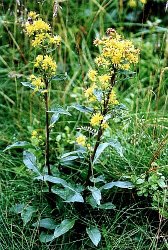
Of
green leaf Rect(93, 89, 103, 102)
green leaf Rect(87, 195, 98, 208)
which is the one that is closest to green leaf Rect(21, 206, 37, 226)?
green leaf Rect(87, 195, 98, 208)

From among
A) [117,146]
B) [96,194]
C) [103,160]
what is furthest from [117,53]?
[103,160]

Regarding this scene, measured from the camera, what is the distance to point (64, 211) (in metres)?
2.25

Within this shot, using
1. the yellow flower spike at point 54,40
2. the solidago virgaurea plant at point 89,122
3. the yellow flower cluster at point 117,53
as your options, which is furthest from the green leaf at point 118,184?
the yellow flower spike at point 54,40

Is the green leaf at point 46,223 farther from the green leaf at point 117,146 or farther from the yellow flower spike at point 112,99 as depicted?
the yellow flower spike at point 112,99

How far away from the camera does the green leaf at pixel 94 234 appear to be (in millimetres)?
2052

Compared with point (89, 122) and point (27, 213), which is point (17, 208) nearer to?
point (27, 213)

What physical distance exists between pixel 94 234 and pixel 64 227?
13 cm

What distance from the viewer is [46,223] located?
2.20 m

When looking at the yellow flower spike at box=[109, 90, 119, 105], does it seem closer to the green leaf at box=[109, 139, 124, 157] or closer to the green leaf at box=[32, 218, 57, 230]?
the green leaf at box=[109, 139, 124, 157]

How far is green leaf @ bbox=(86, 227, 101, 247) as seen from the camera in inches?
80.8

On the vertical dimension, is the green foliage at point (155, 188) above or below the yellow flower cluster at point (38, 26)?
below

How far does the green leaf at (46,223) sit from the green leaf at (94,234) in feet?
0.54

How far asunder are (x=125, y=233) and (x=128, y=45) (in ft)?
2.75

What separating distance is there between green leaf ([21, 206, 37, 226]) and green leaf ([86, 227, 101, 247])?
25cm
